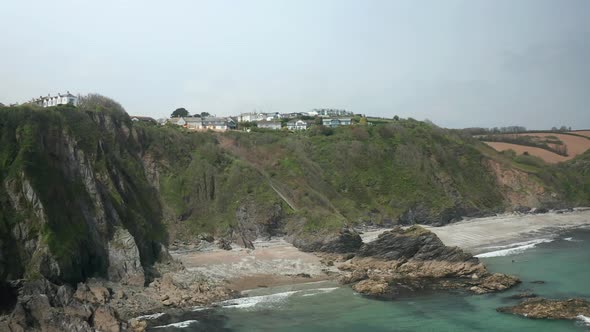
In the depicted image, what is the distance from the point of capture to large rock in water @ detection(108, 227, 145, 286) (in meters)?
44.6

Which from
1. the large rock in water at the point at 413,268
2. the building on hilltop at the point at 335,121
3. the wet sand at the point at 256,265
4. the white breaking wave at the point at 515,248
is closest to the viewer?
the large rock in water at the point at 413,268

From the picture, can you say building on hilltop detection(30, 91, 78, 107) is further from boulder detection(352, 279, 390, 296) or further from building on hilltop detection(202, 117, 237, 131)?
boulder detection(352, 279, 390, 296)

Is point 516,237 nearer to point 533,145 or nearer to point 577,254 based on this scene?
point 577,254

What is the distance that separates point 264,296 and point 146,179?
98.9 ft

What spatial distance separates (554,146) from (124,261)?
4946 inches

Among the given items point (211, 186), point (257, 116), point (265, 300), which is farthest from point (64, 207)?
point (257, 116)

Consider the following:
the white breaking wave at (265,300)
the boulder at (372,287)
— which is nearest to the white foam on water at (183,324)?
the white breaking wave at (265,300)

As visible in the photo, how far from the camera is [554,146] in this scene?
139m

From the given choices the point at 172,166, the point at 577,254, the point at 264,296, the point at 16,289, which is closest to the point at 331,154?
the point at 172,166

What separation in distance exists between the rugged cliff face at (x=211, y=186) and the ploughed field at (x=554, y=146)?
1055 centimetres

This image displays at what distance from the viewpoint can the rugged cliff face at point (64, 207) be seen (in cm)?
3938

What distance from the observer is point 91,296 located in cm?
3972

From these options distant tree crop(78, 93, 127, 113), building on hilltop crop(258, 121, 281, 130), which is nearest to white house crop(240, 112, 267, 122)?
building on hilltop crop(258, 121, 281, 130)

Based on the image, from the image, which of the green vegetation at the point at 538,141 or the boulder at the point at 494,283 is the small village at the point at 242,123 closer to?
the green vegetation at the point at 538,141
